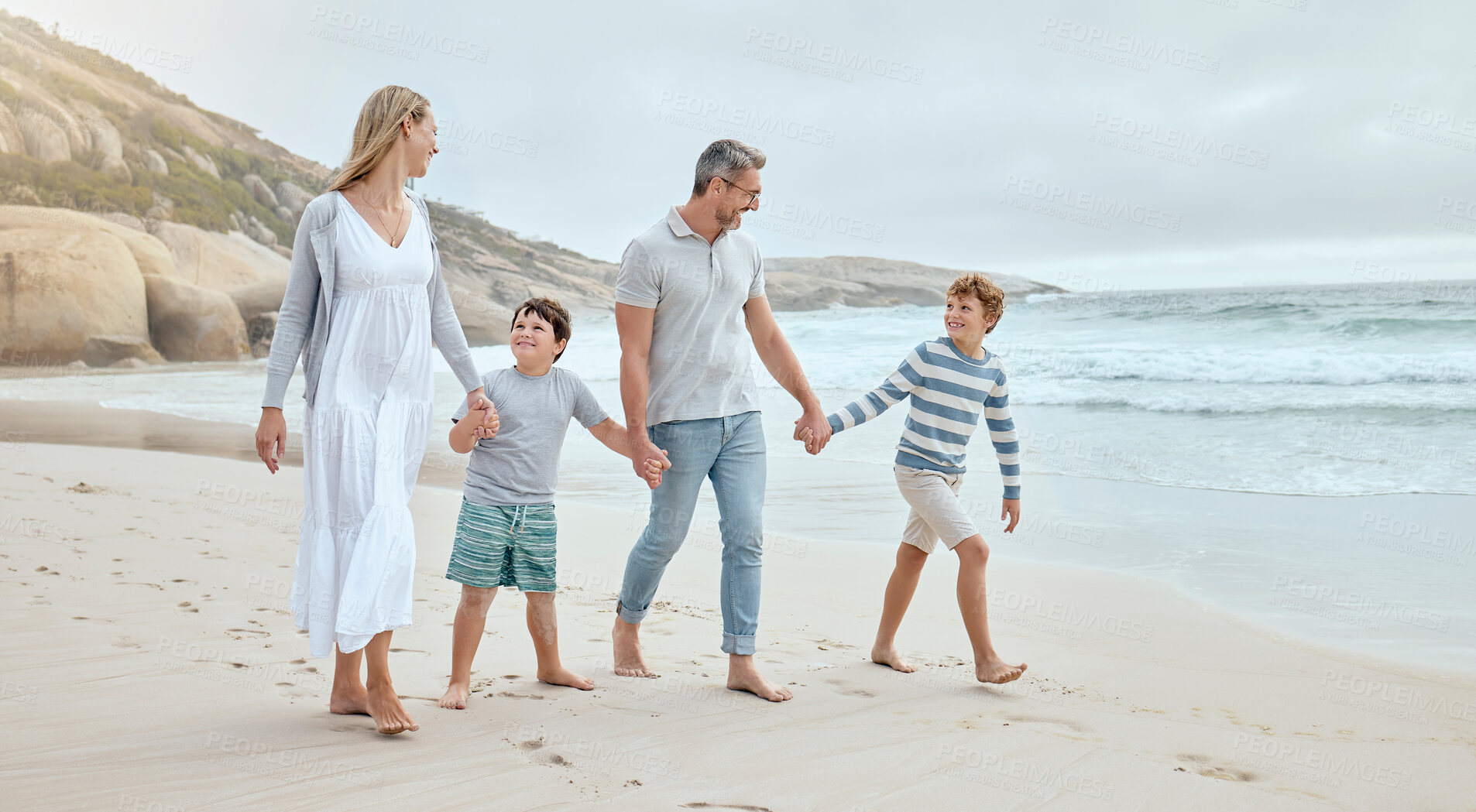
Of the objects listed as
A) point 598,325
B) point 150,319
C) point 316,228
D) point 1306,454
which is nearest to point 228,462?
point 316,228

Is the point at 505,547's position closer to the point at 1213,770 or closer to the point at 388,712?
the point at 388,712

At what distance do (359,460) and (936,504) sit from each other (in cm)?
191

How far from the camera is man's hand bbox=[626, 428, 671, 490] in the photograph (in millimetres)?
3102

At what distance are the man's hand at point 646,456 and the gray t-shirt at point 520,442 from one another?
17 cm

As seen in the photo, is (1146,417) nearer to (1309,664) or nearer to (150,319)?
(1309,664)

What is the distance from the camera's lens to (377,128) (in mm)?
2641

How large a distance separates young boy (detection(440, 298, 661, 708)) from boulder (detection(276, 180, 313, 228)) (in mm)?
37042

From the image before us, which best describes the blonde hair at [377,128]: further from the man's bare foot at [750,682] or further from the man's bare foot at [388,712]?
the man's bare foot at [750,682]

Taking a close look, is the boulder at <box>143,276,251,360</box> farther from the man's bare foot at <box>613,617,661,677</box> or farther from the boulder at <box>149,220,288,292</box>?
the man's bare foot at <box>613,617,661,677</box>

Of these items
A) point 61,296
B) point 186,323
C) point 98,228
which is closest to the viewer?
point 61,296

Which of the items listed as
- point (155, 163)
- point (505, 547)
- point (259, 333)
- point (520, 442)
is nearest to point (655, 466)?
point (520, 442)

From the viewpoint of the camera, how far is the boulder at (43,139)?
28.4 metres

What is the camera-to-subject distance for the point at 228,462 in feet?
27.1

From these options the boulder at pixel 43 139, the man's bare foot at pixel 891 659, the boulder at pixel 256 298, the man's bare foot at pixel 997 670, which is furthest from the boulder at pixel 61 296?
the man's bare foot at pixel 997 670
